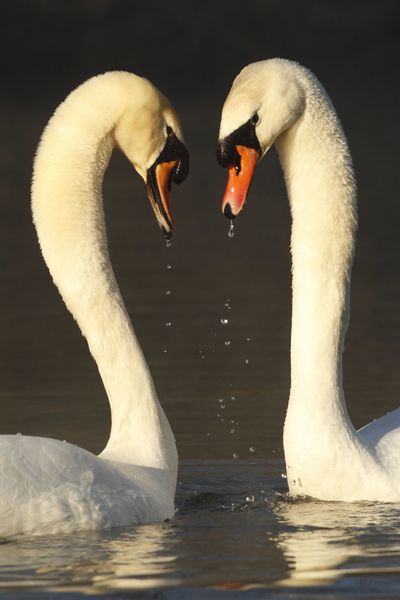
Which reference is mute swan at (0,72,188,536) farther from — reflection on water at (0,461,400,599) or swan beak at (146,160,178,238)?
reflection on water at (0,461,400,599)

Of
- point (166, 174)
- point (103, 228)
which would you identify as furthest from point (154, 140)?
point (103, 228)

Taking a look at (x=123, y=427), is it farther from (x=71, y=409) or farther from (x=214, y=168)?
(x=214, y=168)

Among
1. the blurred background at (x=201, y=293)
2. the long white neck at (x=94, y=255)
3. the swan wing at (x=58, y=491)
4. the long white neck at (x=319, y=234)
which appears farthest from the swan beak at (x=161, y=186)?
the blurred background at (x=201, y=293)

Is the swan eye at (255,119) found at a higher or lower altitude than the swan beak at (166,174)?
higher

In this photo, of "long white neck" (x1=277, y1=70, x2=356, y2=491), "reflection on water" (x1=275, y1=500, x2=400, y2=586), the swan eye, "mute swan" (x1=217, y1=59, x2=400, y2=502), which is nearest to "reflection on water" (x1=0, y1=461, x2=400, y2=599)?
"reflection on water" (x1=275, y1=500, x2=400, y2=586)

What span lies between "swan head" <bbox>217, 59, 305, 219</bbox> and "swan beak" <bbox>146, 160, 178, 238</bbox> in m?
0.27

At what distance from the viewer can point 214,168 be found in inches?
1168

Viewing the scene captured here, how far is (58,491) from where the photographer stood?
8.78 m

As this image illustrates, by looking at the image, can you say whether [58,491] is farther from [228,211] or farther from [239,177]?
[239,177]

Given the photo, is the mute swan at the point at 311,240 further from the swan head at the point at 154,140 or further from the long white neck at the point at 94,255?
the long white neck at the point at 94,255

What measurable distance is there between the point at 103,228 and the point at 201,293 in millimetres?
7484

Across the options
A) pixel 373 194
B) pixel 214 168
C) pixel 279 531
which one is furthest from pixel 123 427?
pixel 214 168

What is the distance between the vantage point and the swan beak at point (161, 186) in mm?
9930

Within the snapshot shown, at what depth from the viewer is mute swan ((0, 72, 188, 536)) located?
9.61 m
